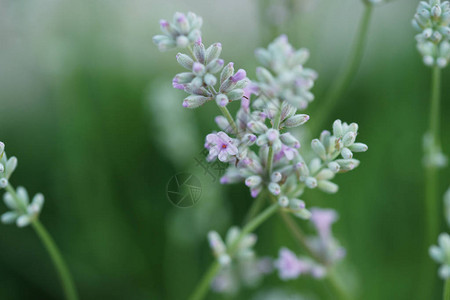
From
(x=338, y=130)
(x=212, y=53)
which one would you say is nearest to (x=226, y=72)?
(x=212, y=53)

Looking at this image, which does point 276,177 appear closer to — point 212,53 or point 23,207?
point 212,53

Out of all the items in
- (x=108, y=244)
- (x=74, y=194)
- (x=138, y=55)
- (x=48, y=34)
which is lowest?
(x=108, y=244)

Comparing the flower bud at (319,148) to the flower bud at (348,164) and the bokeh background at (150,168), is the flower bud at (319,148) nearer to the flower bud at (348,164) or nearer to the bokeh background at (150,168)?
the flower bud at (348,164)

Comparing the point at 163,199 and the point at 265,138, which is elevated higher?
the point at 265,138

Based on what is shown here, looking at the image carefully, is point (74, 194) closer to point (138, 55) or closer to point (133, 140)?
point (133, 140)

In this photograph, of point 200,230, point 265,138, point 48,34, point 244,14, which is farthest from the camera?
point 244,14

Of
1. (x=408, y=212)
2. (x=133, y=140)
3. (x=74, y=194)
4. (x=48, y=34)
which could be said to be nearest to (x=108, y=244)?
(x=74, y=194)

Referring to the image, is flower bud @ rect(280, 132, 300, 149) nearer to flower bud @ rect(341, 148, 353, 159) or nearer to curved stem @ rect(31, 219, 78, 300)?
flower bud @ rect(341, 148, 353, 159)
